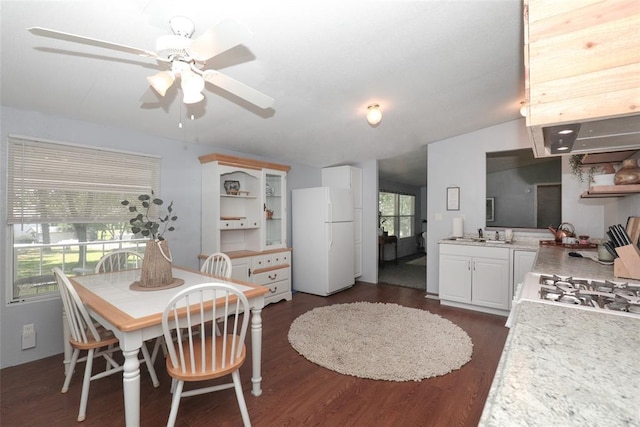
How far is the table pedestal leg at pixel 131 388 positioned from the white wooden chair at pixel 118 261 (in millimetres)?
1574

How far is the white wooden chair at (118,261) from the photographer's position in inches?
107

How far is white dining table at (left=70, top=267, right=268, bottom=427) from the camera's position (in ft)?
4.75

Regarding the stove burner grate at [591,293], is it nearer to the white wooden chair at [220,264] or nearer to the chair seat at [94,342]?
the white wooden chair at [220,264]

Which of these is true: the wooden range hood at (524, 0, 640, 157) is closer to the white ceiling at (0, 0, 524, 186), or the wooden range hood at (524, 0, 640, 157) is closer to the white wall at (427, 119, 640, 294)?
the white ceiling at (0, 0, 524, 186)

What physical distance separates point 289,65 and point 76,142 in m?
2.07

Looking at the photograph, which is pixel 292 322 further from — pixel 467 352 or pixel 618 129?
pixel 618 129

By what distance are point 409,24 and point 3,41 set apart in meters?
2.38

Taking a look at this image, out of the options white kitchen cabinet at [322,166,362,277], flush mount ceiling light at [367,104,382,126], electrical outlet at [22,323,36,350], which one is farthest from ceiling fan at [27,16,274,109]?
white kitchen cabinet at [322,166,362,277]

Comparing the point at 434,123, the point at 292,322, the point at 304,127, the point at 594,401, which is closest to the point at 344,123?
the point at 304,127

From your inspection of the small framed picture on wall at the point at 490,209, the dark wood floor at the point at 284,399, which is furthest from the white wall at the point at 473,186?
the dark wood floor at the point at 284,399

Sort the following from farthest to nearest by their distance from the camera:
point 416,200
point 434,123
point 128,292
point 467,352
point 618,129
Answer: point 416,200 → point 434,123 → point 467,352 → point 128,292 → point 618,129

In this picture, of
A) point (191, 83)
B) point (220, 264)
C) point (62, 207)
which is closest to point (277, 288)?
point (220, 264)

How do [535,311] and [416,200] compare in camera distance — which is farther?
[416,200]

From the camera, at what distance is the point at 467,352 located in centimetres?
260
